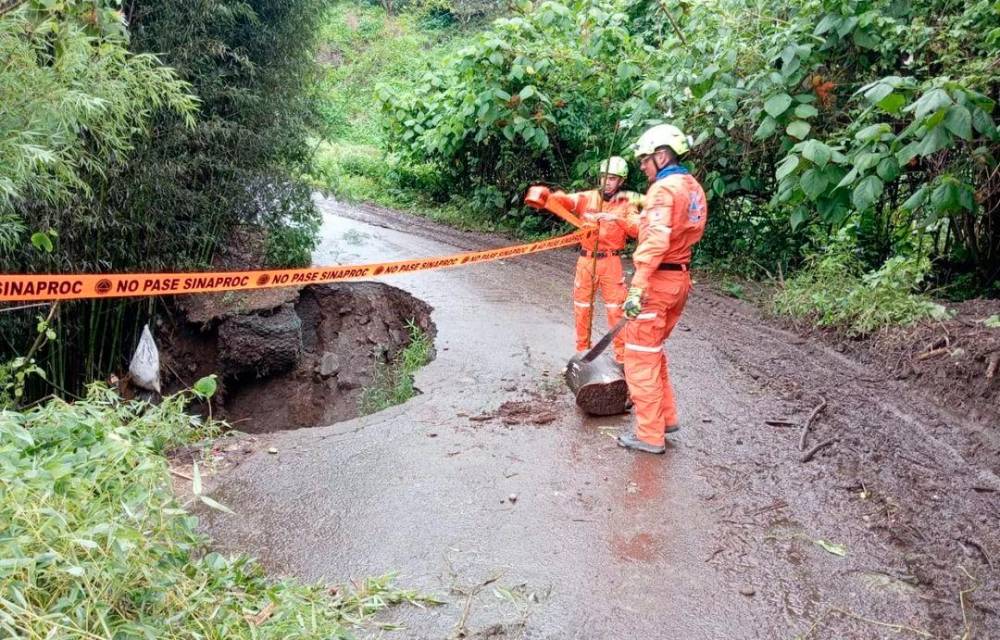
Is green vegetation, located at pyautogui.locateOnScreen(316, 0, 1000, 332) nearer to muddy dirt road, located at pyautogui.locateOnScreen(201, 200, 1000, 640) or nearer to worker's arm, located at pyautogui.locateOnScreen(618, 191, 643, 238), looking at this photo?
worker's arm, located at pyautogui.locateOnScreen(618, 191, 643, 238)

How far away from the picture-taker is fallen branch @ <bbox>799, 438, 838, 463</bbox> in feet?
15.5

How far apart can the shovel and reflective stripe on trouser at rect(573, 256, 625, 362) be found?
71cm

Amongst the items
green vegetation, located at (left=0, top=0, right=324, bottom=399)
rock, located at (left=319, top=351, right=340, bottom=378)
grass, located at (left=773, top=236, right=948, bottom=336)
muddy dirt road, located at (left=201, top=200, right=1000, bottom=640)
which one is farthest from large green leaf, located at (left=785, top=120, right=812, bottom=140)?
rock, located at (left=319, top=351, right=340, bottom=378)

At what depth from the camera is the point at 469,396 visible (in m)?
5.75

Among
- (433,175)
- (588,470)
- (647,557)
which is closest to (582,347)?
(588,470)

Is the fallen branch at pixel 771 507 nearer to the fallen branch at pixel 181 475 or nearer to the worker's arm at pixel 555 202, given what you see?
the worker's arm at pixel 555 202

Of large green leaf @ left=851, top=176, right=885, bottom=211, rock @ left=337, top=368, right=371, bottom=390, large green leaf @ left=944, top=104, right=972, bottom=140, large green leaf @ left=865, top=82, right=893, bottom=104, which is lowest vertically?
rock @ left=337, top=368, right=371, bottom=390

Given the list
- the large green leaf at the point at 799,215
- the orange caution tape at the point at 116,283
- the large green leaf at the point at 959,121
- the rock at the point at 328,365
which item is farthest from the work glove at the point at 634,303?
the rock at the point at 328,365

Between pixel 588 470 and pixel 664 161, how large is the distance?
1.93 metres

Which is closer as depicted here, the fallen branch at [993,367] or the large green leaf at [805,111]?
the fallen branch at [993,367]

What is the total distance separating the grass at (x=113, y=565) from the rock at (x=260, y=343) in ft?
15.6

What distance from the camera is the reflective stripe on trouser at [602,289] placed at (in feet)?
19.9

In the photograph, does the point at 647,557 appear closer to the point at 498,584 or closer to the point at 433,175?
the point at 498,584

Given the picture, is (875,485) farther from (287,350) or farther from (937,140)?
(287,350)
